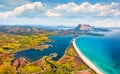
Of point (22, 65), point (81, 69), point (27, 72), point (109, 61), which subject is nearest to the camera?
point (27, 72)

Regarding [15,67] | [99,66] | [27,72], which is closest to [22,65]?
[15,67]

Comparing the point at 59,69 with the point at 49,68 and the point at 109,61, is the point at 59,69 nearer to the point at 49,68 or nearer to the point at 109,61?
the point at 49,68

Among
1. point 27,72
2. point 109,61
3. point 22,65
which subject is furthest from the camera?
point 109,61

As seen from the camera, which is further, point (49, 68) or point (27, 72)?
point (49, 68)

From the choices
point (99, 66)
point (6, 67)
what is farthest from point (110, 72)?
point (6, 67)

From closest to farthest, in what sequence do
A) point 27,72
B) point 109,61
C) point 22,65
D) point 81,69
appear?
point 27,72, point 81,69, point 22,65, point 109,61

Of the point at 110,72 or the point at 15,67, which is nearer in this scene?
the point at 110,72

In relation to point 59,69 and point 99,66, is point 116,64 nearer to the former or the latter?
point 99,66

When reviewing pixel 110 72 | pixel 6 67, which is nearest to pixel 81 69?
pixel 110 72
